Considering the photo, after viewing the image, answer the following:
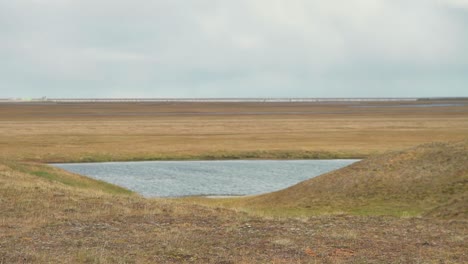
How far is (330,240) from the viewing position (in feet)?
64.9

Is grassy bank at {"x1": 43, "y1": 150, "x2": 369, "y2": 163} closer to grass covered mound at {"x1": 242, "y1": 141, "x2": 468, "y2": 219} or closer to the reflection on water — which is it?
the reflection on water

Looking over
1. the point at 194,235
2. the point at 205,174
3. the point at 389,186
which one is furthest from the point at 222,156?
the point at 194,235

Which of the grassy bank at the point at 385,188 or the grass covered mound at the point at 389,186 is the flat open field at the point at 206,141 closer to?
the grassy bank at the point at 385,188

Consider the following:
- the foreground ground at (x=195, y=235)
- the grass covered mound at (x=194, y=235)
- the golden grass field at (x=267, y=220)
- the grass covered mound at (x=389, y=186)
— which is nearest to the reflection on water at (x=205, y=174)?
the golden grass field at (x=267, y=220)

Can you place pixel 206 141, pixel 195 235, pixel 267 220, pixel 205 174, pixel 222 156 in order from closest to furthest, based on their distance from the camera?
pixel 195 235, pixel 267 220, pixel 205 174, pixel 222 156, pixel 206 141

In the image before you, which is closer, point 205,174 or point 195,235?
point 195,235

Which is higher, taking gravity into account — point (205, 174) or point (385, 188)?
point (385, 188)

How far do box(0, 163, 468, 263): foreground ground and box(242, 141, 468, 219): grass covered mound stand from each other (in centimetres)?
720

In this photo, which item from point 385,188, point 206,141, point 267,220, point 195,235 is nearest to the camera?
point 195,235

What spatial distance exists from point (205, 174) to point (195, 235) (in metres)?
37.9

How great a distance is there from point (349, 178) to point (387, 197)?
4069 mm

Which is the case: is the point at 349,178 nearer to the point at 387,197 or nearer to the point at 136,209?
the point at 387,197

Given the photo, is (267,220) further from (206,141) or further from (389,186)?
(206,141)

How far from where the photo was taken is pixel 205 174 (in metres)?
58.6
